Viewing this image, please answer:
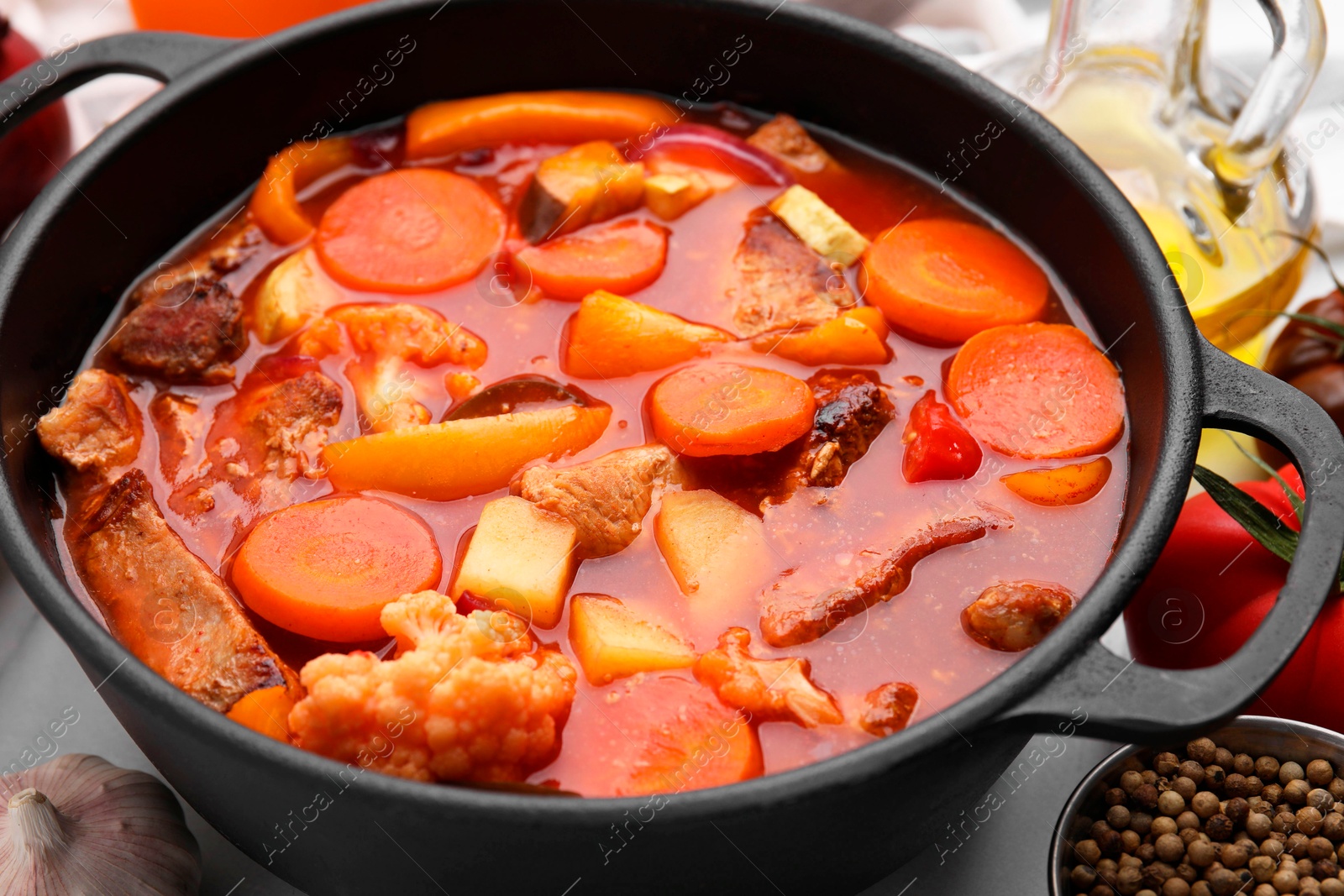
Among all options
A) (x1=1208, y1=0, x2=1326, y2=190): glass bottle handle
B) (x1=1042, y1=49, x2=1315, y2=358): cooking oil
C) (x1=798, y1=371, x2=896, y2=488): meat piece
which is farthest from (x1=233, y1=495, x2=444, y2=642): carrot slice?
(x1=1208, y1=0, x2=1326, y2=190): glass bottle handle

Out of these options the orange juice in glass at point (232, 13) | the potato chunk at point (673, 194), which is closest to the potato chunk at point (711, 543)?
the potato chunk at point (673, 194)

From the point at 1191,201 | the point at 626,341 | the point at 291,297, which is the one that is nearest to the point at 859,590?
the point at 626,341

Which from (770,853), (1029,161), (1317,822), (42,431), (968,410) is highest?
(1029,161)

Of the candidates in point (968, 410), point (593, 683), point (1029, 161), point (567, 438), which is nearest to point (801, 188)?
point (1029, 161)

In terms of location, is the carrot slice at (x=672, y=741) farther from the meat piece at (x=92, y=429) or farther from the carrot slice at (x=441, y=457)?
the meat piece at (x=92, y=429)

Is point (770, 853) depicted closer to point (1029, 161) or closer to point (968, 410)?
point (968, 410)

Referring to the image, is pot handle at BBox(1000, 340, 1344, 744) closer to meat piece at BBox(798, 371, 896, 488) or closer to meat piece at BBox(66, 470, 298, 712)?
meat piece at BBox(798, 371, 896, 488)
